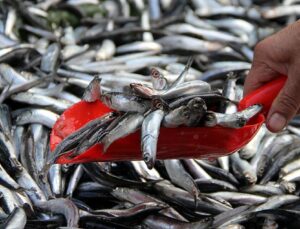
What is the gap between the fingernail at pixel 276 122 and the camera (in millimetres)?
2223

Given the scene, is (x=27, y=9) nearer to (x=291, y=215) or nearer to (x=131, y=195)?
(x=131, y=195)

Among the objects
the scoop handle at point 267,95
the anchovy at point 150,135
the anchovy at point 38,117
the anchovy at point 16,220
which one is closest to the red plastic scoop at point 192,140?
the scoop handle at point 267,95

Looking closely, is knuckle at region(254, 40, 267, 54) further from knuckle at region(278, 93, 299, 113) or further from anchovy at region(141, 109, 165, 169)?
anchovy at region(141, 109, 165, 169)

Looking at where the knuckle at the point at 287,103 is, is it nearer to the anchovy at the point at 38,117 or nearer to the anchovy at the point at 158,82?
the anchovy at the point at 158,82

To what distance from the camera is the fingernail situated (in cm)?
222

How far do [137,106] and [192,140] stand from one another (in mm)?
231

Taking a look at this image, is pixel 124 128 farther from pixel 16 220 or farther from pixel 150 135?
pixel 16 220

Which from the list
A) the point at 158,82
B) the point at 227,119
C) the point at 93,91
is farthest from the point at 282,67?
the point at 93,91

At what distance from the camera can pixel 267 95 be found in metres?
2.30

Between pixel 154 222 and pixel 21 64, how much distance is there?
1328mm

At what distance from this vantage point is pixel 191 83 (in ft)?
7.23

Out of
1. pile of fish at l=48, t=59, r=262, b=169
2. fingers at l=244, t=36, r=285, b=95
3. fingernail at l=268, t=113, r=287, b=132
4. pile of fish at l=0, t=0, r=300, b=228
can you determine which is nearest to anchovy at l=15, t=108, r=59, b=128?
pile of fish at l=0, t=0, r=300, b=228

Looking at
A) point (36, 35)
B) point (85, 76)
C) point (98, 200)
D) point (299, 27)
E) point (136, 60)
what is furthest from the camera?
point (36, 35)

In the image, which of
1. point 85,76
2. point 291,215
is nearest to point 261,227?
point 291,215
